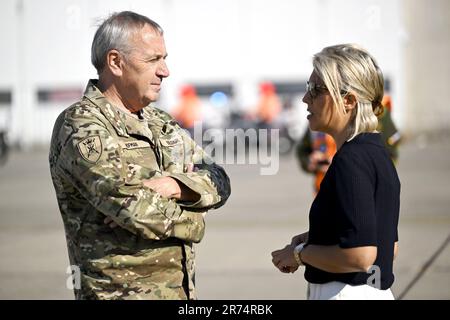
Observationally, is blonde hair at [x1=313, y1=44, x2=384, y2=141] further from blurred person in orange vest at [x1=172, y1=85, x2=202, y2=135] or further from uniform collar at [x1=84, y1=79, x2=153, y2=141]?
blurred person in orange vest at [x1=172, y1=85, x2=202, y2=135]

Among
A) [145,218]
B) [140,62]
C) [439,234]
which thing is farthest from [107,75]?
[439,234]

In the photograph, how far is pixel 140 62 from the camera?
272 centimetres

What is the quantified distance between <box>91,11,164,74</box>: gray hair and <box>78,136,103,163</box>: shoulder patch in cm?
37

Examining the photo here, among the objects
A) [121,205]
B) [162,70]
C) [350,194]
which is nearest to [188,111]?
[162,70]

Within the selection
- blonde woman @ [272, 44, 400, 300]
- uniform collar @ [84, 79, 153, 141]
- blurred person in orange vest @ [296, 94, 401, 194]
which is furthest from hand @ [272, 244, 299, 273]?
blurred person in orange vest @ [296, 94, 401, 194]

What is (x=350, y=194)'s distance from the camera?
7.58ft

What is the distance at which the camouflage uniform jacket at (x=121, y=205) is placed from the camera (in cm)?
247

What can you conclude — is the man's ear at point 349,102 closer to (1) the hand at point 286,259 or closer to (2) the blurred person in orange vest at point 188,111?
(1) the hand at point 286,259

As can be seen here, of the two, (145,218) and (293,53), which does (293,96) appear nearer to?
(293,53)

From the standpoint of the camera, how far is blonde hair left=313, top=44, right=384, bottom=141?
2.45 meters

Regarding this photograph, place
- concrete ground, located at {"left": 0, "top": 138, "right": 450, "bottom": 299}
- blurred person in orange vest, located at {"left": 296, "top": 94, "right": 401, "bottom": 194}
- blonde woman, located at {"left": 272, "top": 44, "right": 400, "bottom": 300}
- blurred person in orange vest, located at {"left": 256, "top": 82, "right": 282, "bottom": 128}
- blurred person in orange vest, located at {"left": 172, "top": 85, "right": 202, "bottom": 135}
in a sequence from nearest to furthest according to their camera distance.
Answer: blonde woman, located at {"left": 272, "top": 44, "right": 400, "bottom": 300}
blurred person in orange vest, located at {"left": 296, "top": 94, "right": 401, "bottom": 194}
concrete ground, located at {"left": 0, "top": 138, "right": 450, "bottom": 299}
blurred person in orange vest, located at {"left": 256, "top": 82, "right": 282, "bottom": 128}
blurred person in orange vest, located at {"left": 172, "top": 85, "right": 202, "bottom": 135}

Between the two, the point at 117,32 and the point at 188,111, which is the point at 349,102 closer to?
the point at 117,32
